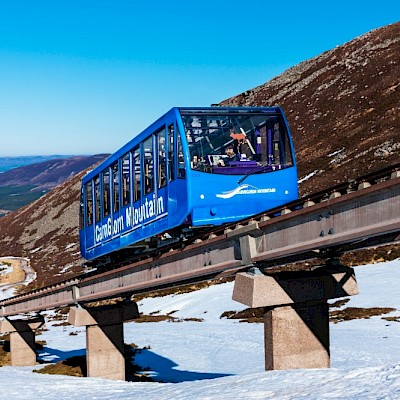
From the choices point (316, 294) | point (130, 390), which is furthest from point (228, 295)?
point (316, 294)

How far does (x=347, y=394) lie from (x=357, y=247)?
146 inches

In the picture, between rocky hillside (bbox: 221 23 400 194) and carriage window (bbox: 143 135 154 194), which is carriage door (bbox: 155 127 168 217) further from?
rocky hillside (bbox: 221 23 400 194)

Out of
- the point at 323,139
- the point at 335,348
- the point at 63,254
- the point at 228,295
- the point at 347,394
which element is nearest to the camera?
the point at 347,394

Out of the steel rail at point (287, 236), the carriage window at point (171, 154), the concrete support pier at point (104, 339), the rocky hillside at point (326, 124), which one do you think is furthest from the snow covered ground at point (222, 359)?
the rocky hillside at point (326, 124)

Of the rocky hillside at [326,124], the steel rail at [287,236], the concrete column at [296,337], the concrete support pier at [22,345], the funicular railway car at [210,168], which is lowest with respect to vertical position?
the concrete support pier at [22,345]

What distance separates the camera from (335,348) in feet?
113

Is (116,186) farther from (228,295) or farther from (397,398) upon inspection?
(228,295)

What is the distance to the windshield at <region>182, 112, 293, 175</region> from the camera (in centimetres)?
1988

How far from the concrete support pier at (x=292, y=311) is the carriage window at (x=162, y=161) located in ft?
13.6

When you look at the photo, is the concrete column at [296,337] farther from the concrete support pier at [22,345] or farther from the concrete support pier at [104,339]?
the concrete support pier at [22,345]

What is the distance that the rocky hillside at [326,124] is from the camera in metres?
79.2

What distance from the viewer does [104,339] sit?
34656 mm

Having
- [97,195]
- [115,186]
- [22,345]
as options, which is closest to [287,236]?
[115,186]

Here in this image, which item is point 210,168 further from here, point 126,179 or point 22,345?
point 22,345
